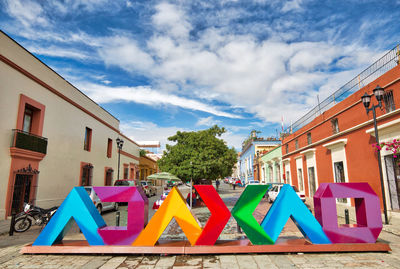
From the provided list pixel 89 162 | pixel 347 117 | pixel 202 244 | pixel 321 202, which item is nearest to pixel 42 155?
pixel 89 162

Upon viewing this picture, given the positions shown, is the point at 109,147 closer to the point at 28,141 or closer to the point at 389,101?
the point at 28,141

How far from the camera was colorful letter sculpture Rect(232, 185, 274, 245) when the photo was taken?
5445 mm

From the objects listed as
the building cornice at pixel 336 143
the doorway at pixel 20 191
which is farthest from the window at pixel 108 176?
the building cornice at pixel 336 143

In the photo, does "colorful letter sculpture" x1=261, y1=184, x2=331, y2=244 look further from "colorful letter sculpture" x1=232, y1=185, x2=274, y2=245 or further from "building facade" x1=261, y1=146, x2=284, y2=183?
"building facade" x1=261, y1=146, x2=284, y2=183

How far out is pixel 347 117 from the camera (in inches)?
532

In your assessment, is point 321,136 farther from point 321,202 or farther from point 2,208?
point 2,208

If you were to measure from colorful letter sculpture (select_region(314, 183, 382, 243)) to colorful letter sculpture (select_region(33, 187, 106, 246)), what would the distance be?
513 centimetres

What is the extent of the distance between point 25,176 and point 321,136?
1753 centimetres

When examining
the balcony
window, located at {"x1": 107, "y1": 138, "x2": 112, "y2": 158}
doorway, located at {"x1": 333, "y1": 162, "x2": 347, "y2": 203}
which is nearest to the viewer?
the balcony

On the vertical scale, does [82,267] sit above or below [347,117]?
below

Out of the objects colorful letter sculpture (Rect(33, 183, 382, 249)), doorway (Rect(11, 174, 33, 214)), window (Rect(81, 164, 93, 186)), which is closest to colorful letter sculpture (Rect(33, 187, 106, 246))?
colorful letter sculpture (Rect(33, 183, 382, 249))

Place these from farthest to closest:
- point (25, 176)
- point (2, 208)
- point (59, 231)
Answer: point (25, 176) → point (2, 208) → point (59, 231)

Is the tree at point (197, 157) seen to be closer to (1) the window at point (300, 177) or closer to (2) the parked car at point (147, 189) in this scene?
(2) the parked car at point (147, 189)

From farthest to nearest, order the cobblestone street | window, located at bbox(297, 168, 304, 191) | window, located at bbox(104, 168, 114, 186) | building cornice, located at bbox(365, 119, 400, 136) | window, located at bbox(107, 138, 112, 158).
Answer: window, located at bbox(107, 138, 112, 158) < window, located at bbox(104, 168, 114, 186) < window, located at bbox(297, 168, 304, 191) < building cornice, located at bbox(365, 119, 400, 136) < the cobblestone street
